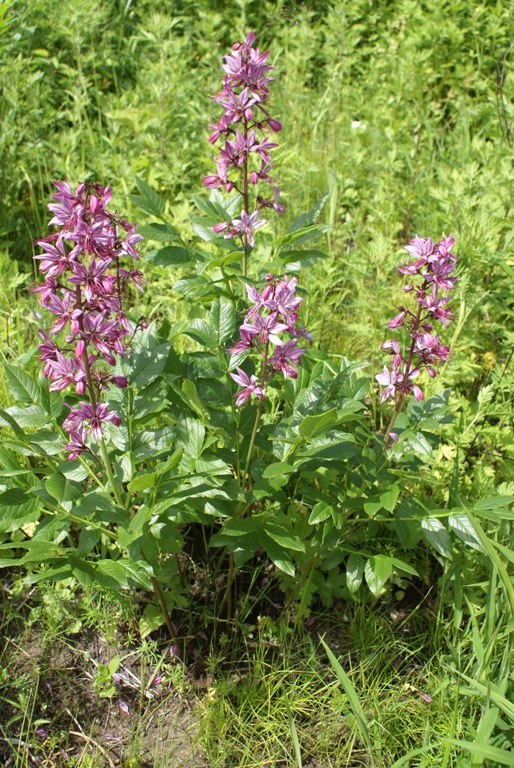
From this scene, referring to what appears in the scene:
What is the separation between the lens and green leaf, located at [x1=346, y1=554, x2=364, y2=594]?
198 cm

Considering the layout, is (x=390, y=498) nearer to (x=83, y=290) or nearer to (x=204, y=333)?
(x=204, y=333)

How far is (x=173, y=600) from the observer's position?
2.26 metres

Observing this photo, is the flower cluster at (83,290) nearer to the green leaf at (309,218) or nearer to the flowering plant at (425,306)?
the green leaf at (309,218)

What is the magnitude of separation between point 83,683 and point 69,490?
2.69ft

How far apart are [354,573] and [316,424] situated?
530 mm

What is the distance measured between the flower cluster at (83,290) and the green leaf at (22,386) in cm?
25

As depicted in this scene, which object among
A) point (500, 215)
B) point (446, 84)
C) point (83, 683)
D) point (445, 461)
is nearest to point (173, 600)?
point (83, 683)

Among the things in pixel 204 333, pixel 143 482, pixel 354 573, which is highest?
pixel 204 333

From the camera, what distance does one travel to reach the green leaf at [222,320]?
78.0 inches

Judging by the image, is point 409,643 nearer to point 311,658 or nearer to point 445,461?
point 311,658

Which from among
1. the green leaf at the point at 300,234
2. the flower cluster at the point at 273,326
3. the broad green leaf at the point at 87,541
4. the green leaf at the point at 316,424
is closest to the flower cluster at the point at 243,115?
the green leaf at the point at 300,234

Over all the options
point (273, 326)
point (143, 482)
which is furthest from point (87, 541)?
point (273, 326)

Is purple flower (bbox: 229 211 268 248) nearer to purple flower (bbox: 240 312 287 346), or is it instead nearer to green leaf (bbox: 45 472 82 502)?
purple flower (bbox: 240 312 287 346)

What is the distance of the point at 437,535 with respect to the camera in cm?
192
